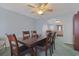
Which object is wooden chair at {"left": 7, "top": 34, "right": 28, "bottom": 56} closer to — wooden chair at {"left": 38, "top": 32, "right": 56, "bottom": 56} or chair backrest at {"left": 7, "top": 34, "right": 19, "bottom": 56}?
chair backrest at {"left": 7, "top": 34, "right": 19, "bottom": 56}

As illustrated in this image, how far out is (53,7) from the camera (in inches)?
69.1

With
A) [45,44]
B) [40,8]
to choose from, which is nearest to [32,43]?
[45,44]

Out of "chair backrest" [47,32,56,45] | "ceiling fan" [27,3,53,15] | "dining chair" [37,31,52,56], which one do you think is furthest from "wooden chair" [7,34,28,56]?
"ceiling fan" [27,3,53,15]

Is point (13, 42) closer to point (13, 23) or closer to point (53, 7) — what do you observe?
point (13, 23)

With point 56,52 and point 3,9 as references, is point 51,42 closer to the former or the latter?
point 56,52

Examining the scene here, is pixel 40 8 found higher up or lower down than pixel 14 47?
higher up

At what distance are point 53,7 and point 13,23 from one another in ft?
2.20

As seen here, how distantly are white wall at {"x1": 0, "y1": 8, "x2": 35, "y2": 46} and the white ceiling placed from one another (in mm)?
65

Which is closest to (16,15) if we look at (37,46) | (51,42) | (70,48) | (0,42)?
(0,42)

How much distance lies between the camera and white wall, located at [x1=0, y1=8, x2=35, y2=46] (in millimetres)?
1707

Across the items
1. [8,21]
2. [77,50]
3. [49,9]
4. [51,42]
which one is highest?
[49,9]

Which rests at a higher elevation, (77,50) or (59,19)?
(59,19)

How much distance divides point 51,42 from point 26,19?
54 centimetres

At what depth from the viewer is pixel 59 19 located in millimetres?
1745
